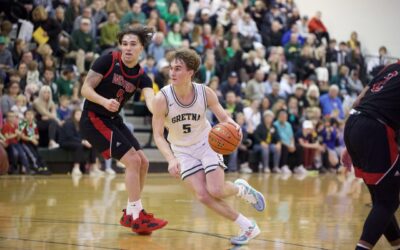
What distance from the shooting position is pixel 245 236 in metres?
6.09

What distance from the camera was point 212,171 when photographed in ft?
20.6

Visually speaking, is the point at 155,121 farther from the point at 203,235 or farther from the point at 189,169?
the point at 203,235

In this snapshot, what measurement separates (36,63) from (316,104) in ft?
25.6

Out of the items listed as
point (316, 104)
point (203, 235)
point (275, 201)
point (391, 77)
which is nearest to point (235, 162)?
point (316, 104)

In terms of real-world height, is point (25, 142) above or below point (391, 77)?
below

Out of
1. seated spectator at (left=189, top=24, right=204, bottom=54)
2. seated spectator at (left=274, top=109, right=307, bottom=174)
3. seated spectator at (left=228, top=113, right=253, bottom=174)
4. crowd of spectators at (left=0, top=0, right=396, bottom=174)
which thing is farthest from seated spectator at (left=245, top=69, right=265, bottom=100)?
seated spectator at (left=189, top=24, right=204, bottom=54)

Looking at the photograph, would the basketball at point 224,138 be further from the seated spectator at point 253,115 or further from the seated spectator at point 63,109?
the seated spectator at point 253,115

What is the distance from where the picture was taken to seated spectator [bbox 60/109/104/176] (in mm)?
14430

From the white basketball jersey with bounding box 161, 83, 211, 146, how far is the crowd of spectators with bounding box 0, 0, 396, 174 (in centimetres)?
759

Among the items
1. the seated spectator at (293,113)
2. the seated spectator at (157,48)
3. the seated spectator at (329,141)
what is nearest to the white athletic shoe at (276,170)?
the seated spectator at (293,113)

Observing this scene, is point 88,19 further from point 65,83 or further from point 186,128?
point 186,128

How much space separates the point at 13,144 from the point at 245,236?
8.51m

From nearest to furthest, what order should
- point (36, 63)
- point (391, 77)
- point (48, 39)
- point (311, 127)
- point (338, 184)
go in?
point (391, 77)
point (338, 184)
point (36, 63)
point (48, 39)
point (311, 127)

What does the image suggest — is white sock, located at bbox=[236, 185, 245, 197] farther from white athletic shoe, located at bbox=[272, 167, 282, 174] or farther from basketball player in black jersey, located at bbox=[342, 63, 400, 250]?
white athletic shoe, located at bbox=[272, 167, 282, 174]
